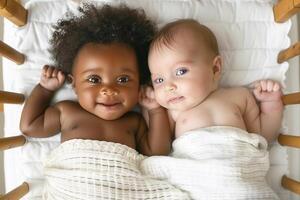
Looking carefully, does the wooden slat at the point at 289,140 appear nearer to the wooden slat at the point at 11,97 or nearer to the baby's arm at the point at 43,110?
the baby's arm at the point at 43,110

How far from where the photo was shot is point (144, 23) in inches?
49.0

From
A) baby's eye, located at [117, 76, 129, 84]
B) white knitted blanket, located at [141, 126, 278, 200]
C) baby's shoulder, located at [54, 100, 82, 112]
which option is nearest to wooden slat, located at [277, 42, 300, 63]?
white knitted blanket, located at [141, 126, 278, 200]

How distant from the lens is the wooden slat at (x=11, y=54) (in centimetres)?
111

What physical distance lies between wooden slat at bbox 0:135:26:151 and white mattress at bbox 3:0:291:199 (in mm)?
34

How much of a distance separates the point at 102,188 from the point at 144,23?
1.61ft

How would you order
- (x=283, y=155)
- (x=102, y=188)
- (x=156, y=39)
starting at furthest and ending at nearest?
(x=283, y=155) < (x=156, y=39) < (x=102, y=188)

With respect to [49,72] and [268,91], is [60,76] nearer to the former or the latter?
[49,72]

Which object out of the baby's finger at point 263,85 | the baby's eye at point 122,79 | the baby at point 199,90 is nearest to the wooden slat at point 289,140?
the baby at point 199,90

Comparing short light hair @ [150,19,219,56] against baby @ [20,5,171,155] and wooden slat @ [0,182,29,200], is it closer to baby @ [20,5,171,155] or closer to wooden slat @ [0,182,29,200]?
baby @ [20,5,171,155]

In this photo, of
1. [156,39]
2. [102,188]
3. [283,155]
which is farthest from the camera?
[283,155]

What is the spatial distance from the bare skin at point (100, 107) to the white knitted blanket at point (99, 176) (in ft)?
0.21

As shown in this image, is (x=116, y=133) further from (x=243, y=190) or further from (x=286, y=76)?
(x=286, y=76)

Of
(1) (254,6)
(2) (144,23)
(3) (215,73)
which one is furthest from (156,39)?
(1) (254,6)

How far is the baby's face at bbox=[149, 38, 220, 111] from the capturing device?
1147mm
